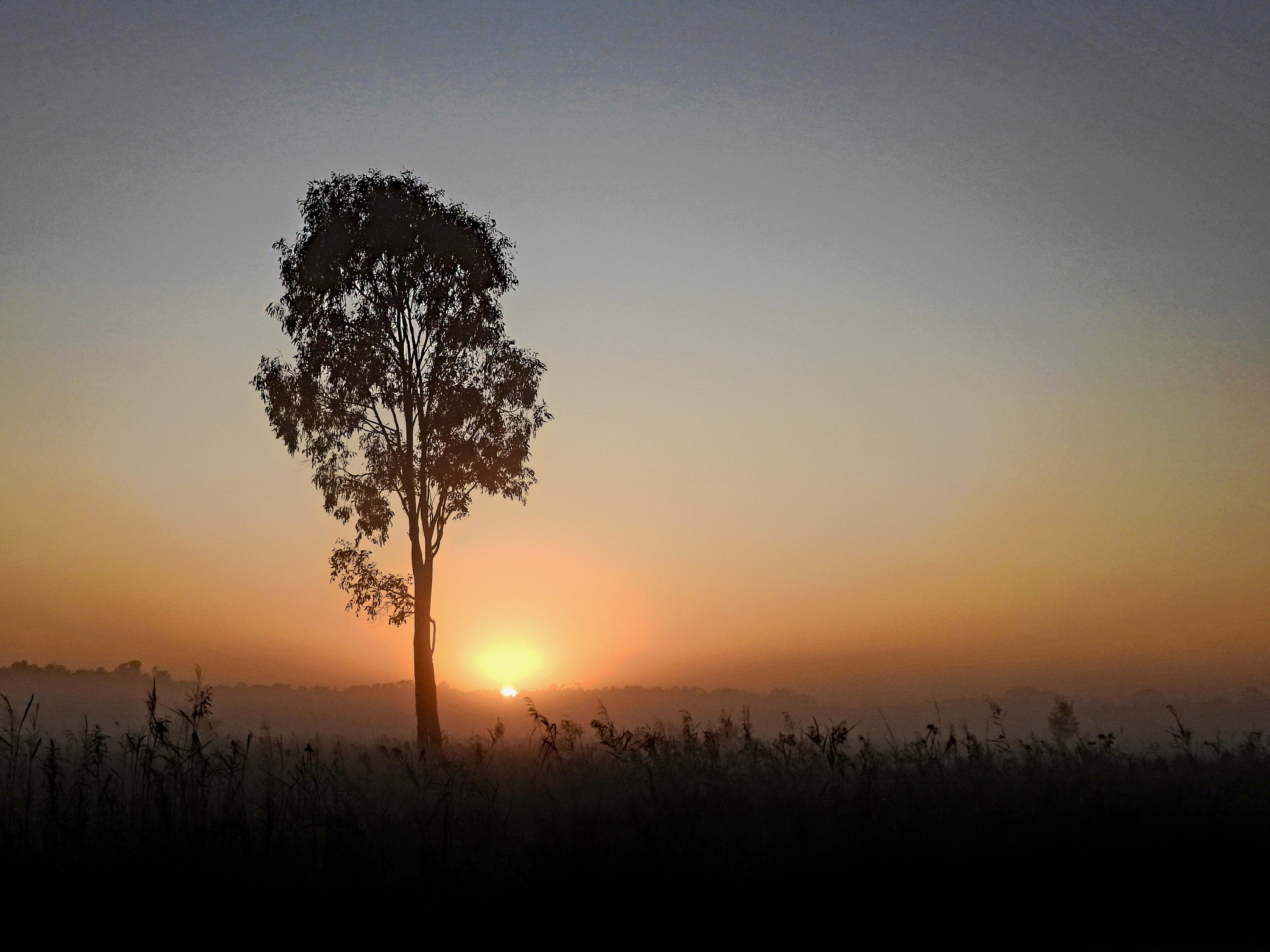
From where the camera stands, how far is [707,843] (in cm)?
607

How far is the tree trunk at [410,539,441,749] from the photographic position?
61.1 feet

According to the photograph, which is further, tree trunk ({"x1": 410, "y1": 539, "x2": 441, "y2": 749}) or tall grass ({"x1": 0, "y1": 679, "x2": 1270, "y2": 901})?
tree trunk ({"x1": 410, "y1": 539, "x2": 441, "y2": 749})

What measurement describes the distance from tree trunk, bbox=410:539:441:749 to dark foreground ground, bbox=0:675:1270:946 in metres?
9.84

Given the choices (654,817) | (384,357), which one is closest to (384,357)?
(384,357)

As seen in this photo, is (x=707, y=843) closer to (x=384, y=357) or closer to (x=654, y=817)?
(x=654, y=817)

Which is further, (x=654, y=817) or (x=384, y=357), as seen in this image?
(x=384, y=357)

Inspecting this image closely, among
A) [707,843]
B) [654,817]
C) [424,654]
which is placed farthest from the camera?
[424,654]

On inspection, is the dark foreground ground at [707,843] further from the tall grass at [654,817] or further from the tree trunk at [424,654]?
the tree trunk at [424,654]

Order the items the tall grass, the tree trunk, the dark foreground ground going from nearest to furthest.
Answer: the dark foreground ground, the tall grass, the tree trunk

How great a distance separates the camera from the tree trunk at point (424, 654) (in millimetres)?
18609

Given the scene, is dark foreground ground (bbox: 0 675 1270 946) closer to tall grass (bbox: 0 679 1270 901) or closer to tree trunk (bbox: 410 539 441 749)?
tall grass (bbox: 0 679 1270 901)

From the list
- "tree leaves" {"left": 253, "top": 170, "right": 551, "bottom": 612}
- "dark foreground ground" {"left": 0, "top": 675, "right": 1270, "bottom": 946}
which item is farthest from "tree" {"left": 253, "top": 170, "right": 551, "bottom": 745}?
"dark foreground ground" {"left": 0, "top": 675, "right": 1270, "bottom": 946}

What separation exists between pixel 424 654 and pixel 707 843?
14536mm

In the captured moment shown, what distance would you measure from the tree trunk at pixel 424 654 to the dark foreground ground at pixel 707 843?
32.3 ft
